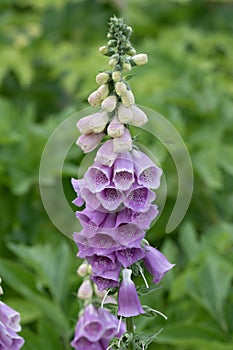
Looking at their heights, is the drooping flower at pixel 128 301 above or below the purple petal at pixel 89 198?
below

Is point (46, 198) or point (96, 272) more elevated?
point (46, 198)

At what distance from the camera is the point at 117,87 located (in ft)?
4.34

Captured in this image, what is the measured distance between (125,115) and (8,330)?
53 cm

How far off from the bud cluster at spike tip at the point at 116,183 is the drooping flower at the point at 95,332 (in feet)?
1.23

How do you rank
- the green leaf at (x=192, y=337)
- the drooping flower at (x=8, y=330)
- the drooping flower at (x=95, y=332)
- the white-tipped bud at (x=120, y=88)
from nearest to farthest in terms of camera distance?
the white-tipped bud at (x=120, y=88)
the drooping flower at (x=8, y=330)
the drooping flower at (x=95, y=332)
the green leaf at (x=192, y=337)

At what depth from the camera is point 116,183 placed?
4.37 feet

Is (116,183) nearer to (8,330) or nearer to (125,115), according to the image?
(125,115)

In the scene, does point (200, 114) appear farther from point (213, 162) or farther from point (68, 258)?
point (68, 258)

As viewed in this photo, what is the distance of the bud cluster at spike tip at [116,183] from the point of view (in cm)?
133

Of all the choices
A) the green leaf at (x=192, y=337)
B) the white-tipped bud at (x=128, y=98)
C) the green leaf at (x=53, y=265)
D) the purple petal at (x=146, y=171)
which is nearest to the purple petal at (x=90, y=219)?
the purple petal at (x=146, y=171)

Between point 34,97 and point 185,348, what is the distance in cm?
259

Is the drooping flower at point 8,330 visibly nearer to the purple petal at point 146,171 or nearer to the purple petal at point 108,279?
the purple petal at point 108,279

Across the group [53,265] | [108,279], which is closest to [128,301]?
[108,279]

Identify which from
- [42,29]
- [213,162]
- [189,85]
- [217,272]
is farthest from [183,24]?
[217,272]
